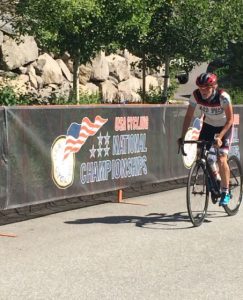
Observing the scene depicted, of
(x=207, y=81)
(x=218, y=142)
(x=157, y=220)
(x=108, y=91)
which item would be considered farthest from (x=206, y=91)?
(x=108, y=91)

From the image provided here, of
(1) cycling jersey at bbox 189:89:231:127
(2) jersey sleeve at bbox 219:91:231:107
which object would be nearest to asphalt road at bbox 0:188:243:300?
(1) cycling jersey at bbox 189:89:231:127

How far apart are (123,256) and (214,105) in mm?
2621

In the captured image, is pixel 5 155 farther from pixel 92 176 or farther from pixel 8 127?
pixel 92 176

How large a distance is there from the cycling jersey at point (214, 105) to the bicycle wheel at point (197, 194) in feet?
2.15

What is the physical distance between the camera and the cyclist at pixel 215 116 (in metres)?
7.81

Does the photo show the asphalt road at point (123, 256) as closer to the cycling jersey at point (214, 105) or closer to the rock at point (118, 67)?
the cycling jersey at point (214, 105)

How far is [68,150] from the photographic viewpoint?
866 cm

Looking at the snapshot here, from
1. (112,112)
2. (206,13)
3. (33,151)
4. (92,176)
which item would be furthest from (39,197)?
(206,13)

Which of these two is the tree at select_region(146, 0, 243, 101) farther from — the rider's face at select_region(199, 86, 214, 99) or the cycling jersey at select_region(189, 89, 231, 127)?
the rider's face at select_region(199, 86, 214, 99)

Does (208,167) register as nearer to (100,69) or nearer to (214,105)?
(214,105)

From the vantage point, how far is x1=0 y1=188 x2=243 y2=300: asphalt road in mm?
5273

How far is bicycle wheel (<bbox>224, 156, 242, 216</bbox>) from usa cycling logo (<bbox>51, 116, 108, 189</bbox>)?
2.13 m

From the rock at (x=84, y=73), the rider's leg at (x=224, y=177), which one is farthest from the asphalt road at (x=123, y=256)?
the rock at (x=84, y=73)

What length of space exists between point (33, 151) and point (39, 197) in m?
0.63
